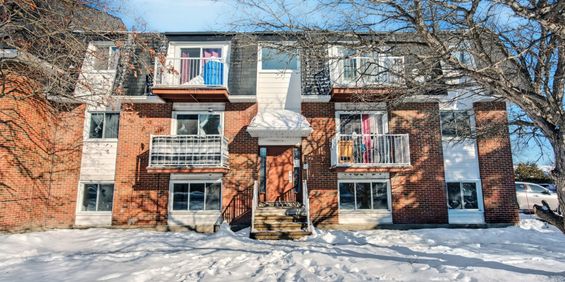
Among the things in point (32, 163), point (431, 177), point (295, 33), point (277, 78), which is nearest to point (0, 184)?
point (32, 163)

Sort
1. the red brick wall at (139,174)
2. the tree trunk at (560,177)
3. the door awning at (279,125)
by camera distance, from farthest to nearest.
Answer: the red brick wall at (139,174) → the door awning at (279,125) → the tree trunk at (560,177)

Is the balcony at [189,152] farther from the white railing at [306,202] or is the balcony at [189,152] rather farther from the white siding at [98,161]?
the white railing at [306,202]

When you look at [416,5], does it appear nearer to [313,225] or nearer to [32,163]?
[313,225]

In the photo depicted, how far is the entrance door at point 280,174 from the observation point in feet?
41.1

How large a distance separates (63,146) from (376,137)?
11.5 metres

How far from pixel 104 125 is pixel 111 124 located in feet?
0.84

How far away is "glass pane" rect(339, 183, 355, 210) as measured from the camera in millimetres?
12203

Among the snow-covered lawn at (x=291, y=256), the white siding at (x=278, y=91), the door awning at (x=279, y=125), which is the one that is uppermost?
the white siding at (x=278, y=91)

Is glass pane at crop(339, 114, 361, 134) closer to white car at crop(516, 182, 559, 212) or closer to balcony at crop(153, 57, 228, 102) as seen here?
→ balcony at crop(153, 57, 228, 102)

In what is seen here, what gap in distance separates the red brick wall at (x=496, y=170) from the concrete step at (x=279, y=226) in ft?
22.6

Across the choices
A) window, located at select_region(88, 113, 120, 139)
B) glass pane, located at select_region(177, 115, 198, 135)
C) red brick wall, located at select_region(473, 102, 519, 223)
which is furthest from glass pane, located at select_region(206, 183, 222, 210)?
red brick wall, located at select_region(473, 102, 519, 223)

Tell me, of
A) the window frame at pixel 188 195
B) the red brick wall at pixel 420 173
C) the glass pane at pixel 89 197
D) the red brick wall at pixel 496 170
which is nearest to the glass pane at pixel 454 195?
the red brick wall at pixel 420 173

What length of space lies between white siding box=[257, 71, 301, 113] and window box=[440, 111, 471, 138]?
18.3ft

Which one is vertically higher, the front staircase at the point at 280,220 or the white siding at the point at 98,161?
the white siding at the point at 98,161
